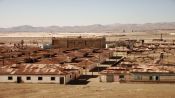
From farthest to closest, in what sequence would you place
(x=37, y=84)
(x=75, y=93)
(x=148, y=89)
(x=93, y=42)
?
(x=93, y=42), (x=37, y=84), (x=148, y=89), (x=75, y=93)

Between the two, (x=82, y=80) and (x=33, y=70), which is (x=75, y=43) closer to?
(x=82, y=80)

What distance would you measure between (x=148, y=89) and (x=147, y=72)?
15.9ft

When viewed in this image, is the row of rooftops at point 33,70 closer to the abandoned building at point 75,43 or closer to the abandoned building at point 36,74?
the abandoned building at point 36,74

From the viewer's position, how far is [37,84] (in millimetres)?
40031

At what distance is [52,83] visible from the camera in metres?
40.5

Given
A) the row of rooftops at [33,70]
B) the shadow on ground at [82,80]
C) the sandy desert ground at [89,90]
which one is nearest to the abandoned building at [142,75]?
the sandy desert ground at [89,90]

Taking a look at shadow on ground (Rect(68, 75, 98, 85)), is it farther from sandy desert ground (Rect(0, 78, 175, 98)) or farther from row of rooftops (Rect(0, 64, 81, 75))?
row of rooftops (Rect(0, 64, 81, 75))

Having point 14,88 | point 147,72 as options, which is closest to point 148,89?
point 147,72

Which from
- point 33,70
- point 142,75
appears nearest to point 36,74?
point 33,70

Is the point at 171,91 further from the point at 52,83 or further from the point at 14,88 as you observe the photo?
the point at 14,88

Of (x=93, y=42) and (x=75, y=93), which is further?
(x=93, y=42)

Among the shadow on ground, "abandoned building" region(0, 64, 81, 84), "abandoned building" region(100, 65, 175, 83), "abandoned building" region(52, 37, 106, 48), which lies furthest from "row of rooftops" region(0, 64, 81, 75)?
"abandoned building" region(52, 37, 106, 48)

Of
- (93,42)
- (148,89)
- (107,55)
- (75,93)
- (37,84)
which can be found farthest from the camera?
(93,42)

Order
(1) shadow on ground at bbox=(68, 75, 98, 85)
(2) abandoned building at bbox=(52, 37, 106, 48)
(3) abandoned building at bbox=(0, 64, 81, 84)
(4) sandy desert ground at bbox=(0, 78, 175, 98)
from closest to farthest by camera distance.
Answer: (4) sandy desert ground at bbox=(0, 78, 175, 98) → (3) abandoned building at bbox=(0, 64, 81, 84) → (1) shadow on ground at bbox=(68, 75, 98, 85) → (2) abandoned building at bbox=(52, 37, 106, 48)
